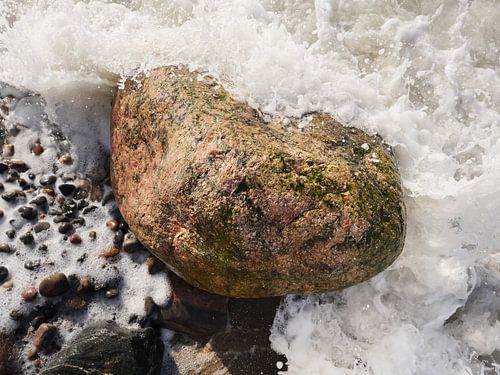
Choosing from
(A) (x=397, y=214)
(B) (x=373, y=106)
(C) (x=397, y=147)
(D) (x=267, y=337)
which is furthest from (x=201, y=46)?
(D) (x=267, y=337)

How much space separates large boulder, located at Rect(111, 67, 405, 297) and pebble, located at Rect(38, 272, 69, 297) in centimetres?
82

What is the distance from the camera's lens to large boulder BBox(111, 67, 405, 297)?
3195mm

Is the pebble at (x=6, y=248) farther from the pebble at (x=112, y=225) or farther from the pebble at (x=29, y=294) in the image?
the pebble at (x=112, y=225)

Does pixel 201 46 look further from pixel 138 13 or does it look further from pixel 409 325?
pixel 409 325

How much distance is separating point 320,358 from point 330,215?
54.2 inches

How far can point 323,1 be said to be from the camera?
16.3ft

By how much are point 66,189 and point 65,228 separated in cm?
39

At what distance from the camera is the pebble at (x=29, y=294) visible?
154 inches

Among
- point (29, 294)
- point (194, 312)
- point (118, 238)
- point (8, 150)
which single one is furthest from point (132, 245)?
point (8, 150)

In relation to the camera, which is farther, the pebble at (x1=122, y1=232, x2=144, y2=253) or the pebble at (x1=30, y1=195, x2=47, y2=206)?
the pebble at (x1=30, y1=195, x2=47, y2=206)

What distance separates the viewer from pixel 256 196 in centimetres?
318

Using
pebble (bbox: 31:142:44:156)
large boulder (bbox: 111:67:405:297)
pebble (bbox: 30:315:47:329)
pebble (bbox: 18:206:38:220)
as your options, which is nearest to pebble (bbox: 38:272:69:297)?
pebble (bbox: 30:315:47:329)

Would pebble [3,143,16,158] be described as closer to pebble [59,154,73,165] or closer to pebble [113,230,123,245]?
pebble [59,154,73,165]

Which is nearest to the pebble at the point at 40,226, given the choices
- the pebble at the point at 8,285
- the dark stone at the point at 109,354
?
the pebble at the point at 8,285
